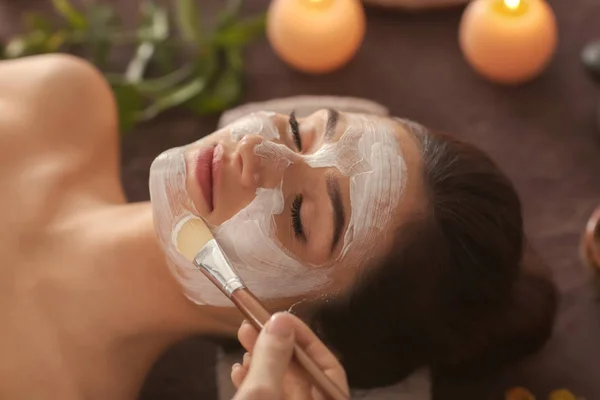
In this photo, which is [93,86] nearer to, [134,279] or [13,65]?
[13,65]

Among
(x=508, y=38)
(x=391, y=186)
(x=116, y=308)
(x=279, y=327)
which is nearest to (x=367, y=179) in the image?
(x=391, y=186)

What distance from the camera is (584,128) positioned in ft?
4.14

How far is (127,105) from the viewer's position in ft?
4.08

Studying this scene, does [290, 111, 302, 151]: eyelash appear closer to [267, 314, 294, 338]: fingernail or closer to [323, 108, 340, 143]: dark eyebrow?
[323, 108, 340, 143]: dark eyebrow

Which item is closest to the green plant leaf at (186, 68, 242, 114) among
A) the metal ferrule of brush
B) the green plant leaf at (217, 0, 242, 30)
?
the green plant leaf at (217, 0, 242, 30)

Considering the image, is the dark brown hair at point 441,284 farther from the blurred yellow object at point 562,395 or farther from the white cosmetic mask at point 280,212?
the blurred yellow object at point 562,395

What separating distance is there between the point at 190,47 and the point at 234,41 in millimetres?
110

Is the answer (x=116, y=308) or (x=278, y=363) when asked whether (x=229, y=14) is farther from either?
(x=278, y=363)

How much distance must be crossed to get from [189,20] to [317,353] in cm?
85

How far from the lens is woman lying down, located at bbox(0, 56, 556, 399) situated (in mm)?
774

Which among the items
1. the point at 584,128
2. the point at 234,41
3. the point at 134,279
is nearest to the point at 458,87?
the point at 584,128

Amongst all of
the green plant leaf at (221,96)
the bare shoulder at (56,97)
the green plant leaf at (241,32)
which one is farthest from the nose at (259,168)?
the green plant leaf at (241,32)

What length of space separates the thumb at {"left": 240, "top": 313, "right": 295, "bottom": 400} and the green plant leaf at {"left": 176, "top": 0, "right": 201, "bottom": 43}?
33.2 inches

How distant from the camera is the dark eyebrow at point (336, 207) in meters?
0.76
